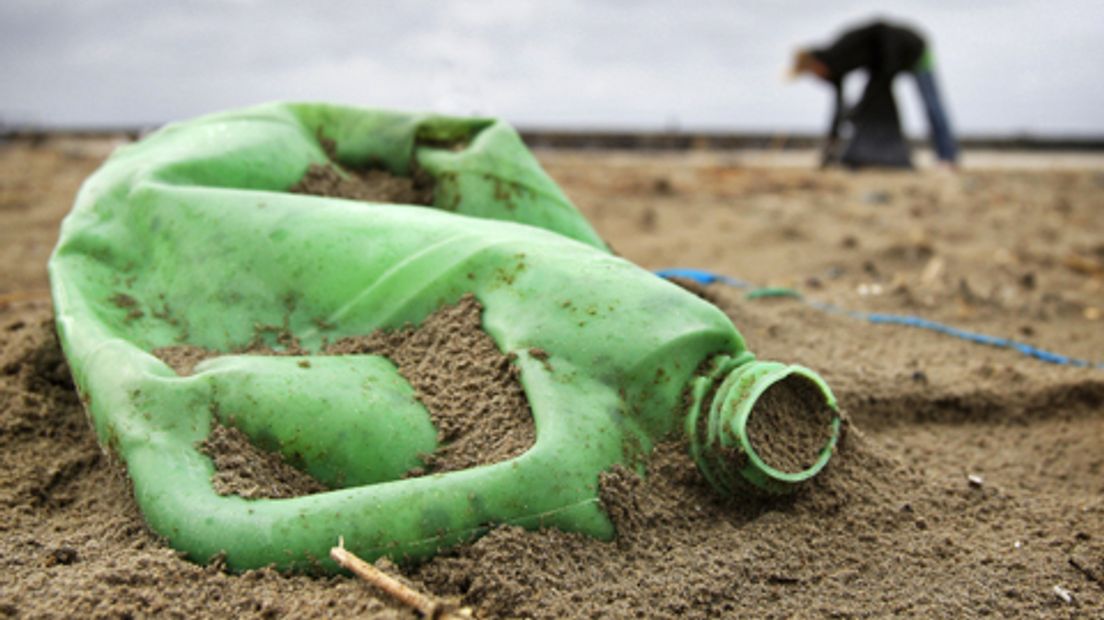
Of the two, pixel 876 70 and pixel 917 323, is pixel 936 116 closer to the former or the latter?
pixel 876 70

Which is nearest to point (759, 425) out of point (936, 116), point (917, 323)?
point (917, 323)

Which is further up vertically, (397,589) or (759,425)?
(759,425)

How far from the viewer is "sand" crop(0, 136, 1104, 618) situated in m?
1.44

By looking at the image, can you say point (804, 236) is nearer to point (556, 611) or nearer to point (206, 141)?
point (206, 141)

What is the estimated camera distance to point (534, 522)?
5.00 ft

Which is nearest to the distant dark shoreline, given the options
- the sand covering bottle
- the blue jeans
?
the blue jeans

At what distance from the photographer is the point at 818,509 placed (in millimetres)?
1762

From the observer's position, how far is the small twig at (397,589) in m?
1.30

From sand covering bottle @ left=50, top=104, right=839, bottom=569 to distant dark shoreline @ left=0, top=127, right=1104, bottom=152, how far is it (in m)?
8.67

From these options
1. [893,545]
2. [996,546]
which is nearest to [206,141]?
[893,545]

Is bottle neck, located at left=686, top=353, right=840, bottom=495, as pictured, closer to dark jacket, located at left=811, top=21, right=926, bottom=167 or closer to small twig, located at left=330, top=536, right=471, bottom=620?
small twig, located at left=330, top=536, right=471, bottom=620

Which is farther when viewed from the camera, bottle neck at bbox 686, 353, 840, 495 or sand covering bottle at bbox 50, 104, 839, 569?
bottle neck at bbox 686, 353, 840, 495

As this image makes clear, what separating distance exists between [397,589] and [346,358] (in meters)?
0.55

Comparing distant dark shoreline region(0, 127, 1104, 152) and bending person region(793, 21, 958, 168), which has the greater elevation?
bending person region(793, 21, 958, 168)
